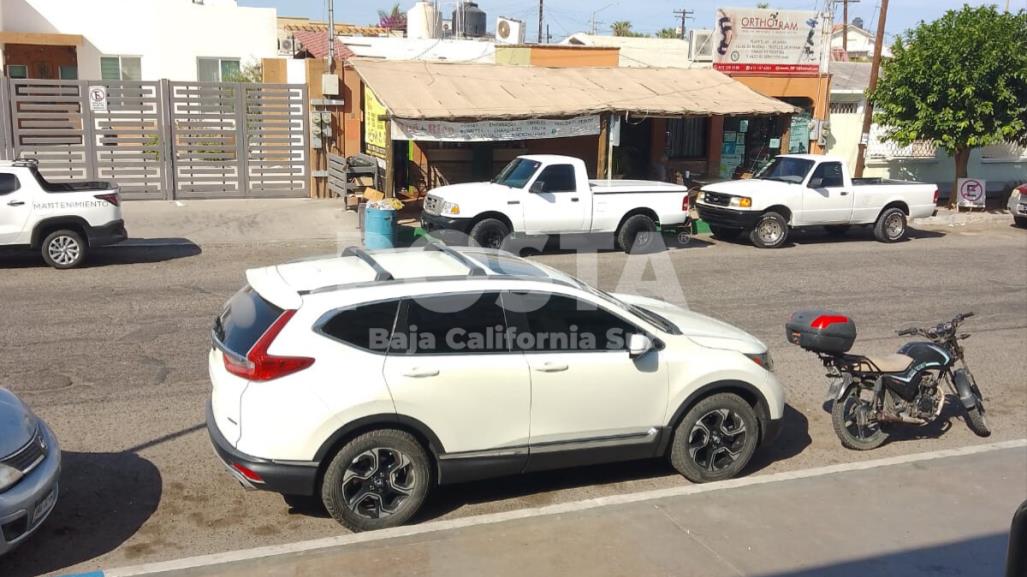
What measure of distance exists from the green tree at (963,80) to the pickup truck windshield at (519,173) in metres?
11.3

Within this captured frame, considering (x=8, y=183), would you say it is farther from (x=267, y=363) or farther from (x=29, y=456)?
(x=267, y=363)

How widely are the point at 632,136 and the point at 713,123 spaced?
2.38 meters

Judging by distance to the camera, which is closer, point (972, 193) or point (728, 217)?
point (728, 217)

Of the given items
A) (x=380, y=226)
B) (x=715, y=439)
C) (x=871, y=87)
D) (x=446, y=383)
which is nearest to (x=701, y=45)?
(x=871, y=87)

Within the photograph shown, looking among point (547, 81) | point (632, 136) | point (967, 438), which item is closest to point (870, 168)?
point (632, 136)

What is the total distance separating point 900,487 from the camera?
665 centimetres

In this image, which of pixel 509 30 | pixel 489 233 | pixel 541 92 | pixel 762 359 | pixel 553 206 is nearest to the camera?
pixel 762 359

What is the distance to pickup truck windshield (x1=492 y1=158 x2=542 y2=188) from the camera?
1579cm

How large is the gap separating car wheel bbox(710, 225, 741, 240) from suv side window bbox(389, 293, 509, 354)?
12845 mm

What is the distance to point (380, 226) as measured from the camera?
624 inches

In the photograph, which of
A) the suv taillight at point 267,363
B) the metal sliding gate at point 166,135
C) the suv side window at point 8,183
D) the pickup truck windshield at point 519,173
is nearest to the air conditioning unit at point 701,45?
the metal sliding gate at point 166,135

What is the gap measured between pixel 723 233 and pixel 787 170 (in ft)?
5.71

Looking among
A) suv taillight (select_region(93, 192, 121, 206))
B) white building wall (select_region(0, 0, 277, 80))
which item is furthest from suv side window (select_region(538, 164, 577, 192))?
white building wall (select_region(0, 0, 277, 80))

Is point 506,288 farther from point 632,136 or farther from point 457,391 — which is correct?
point 632,136
